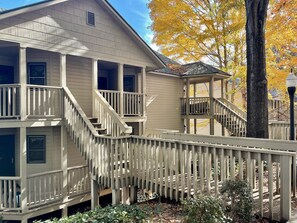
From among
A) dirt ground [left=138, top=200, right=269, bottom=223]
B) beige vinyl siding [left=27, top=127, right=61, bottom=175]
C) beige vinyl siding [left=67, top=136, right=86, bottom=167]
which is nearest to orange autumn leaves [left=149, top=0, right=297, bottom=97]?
beige vinyl siding [left=67, top=136, right=86, bottom=167]

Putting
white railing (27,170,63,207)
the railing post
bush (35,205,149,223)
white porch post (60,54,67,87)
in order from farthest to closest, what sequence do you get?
white porch post (60,54,67,87) → white railing (27,170,63,207) → bush (35,205,149,223) → the railing post

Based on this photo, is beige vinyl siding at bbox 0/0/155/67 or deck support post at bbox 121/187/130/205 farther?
beige vinyl siding at bbox 0/0/155/67

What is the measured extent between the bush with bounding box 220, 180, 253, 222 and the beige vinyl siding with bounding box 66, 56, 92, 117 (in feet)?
28.1

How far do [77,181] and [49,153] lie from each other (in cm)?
164

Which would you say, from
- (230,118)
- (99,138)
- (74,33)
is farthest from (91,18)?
(230,118)

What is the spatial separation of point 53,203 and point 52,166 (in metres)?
1.73

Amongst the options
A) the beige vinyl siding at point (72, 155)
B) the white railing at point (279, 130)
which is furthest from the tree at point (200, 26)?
the beige vinyl siding at point (72, 155)

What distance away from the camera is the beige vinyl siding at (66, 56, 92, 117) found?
11.5m

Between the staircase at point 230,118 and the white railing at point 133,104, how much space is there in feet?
17.2

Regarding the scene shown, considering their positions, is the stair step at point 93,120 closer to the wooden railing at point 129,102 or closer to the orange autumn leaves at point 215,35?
the wooden railing at point 129,102

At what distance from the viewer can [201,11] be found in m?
18.2

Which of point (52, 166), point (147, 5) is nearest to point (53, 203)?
point (52, 166)

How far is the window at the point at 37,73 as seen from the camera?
35.2ft

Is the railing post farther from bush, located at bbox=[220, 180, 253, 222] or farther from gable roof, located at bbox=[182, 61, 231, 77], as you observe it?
gable roof, located at bbox=[182, 61, 231, 77]
